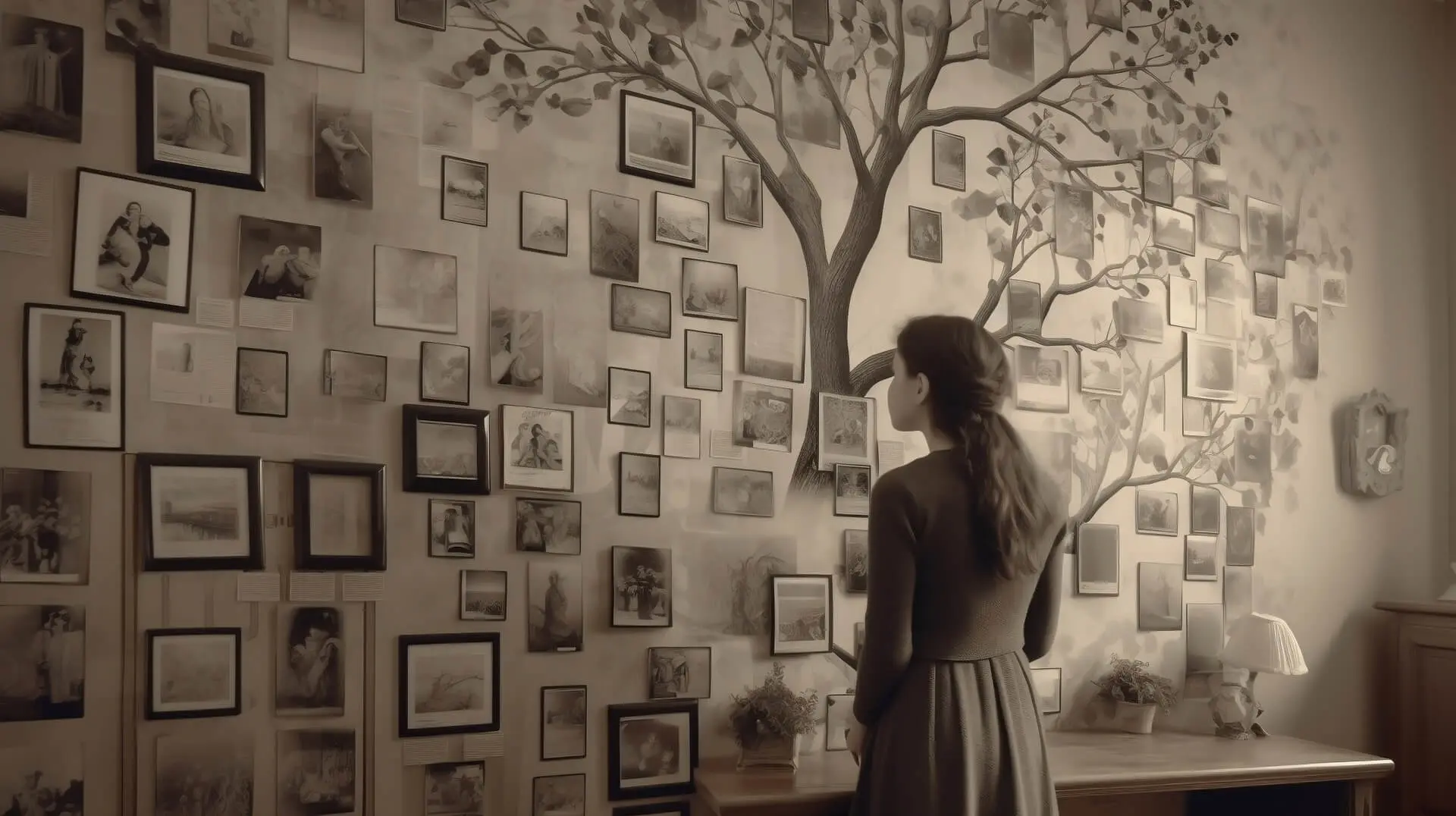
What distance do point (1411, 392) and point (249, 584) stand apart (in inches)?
172

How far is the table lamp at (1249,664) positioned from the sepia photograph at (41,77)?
361cm

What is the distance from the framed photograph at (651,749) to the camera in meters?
2.84

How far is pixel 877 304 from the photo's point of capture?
11.0 feet

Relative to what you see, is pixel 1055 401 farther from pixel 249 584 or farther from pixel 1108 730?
pixel 249 584

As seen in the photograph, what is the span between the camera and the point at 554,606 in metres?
2.79

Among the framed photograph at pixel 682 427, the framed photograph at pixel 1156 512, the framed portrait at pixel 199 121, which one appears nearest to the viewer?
the framed portrait at pixel 199 121

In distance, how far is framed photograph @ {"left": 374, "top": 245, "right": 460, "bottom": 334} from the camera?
2.65 m

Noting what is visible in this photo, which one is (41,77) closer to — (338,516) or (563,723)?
(338,516)

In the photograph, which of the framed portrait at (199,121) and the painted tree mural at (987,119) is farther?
the painted tree mural at (987,119)

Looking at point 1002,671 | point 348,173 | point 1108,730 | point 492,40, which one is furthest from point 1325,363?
point 348,173

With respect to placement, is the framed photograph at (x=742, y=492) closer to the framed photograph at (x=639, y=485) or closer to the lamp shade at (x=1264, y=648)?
the framed photograph at (x=639, y=485)

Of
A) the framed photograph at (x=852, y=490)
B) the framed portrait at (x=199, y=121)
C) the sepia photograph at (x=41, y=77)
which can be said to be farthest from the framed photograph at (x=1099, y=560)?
the sepia photograph at (x=41, y=77)

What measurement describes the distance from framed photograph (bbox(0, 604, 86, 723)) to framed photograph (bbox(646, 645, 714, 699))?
1.28 meters

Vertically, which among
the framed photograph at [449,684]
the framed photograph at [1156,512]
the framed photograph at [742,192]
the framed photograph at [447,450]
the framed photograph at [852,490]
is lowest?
the framed photograph at [449,684]
